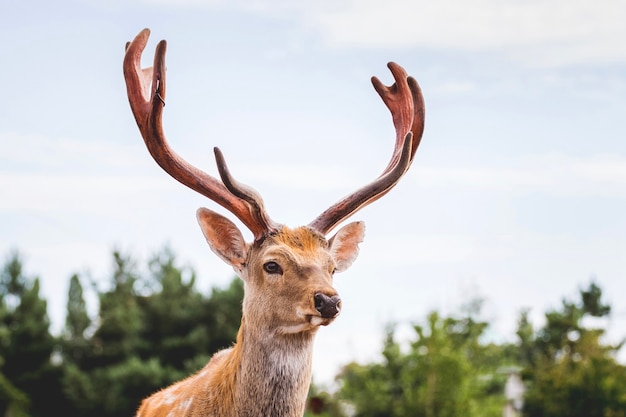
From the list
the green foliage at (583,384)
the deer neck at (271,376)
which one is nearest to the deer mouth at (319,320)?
the deer neck at (271,376)

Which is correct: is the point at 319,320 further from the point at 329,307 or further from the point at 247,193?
the point at 247,193

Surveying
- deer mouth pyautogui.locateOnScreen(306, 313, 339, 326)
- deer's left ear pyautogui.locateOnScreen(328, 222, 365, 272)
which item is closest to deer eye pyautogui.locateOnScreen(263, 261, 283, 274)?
deer mouth pyautogui.locateOnScreen(306, 313, 339, 326)

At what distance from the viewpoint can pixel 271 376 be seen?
5680 millimetres

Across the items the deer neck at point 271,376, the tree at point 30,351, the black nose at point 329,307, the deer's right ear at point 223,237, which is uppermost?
the tree at point 30,351

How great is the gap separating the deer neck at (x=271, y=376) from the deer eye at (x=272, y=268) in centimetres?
35

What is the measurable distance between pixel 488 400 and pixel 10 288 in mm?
18684

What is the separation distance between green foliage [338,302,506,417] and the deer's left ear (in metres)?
19.3

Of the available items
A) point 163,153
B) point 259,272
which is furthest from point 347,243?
point 163,153

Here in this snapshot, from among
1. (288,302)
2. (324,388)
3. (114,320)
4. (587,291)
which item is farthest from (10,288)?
(288,302)

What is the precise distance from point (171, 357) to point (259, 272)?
95.6 ft

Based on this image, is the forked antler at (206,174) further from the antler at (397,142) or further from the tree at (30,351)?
the tree at (30,351)

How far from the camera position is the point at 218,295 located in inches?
1361

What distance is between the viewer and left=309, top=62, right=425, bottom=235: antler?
6324 millimetres

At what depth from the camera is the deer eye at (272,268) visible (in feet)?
19.0
